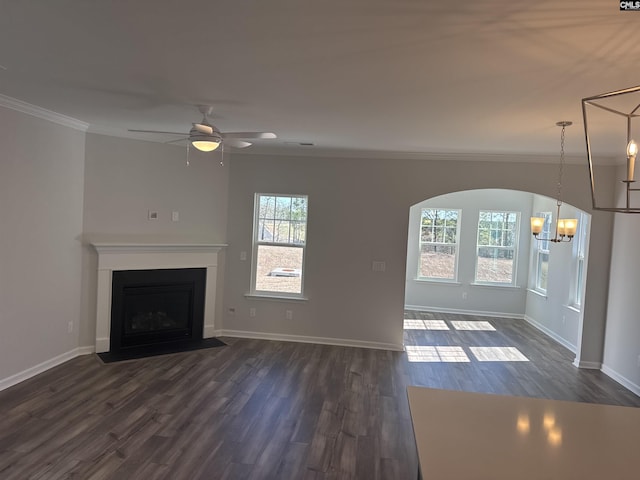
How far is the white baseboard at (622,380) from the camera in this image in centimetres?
459

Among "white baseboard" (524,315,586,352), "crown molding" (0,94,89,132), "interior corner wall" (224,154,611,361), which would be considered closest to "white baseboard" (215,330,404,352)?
"interior corner wall" (224,154,611,361)

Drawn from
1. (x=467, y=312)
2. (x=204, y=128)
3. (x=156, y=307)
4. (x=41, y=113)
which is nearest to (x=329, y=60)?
(x=204, y=128)

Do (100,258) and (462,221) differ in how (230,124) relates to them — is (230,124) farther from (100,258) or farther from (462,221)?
(462,221)

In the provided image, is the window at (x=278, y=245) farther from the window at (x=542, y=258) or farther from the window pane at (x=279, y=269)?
the window at (x=542, y=258)

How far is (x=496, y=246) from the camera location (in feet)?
26.9

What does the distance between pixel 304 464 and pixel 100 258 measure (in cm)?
340

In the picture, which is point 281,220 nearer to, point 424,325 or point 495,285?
point 424,325

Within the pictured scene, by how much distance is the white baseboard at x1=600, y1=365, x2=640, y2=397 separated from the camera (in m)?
4.59

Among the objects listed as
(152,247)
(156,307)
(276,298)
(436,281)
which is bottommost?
(156,307)

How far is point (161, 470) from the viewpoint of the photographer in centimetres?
282

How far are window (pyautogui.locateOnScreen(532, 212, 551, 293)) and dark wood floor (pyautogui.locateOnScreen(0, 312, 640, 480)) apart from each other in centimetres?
199

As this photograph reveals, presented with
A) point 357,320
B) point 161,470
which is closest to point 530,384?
point 357,320

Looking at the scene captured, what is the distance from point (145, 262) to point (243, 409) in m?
2.39

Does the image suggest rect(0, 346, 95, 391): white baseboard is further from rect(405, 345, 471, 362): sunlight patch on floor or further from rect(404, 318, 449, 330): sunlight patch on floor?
rect(404, 318, 449, 330): sunlight patch on floor
